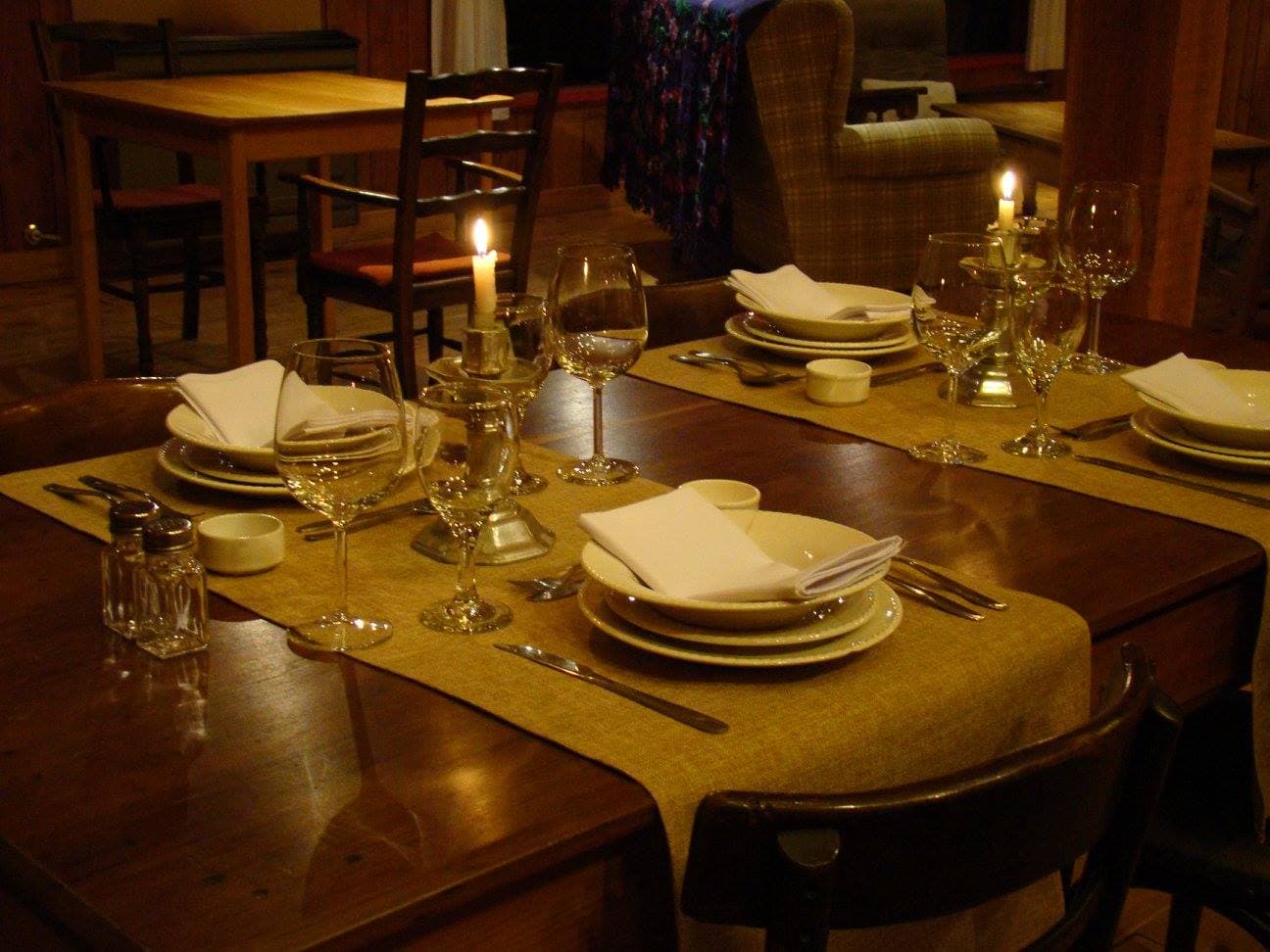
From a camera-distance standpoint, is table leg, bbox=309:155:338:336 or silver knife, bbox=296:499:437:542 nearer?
silver knife, bbox=296:499:437:542

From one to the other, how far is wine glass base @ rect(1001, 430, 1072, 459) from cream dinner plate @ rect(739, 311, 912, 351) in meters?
0.32

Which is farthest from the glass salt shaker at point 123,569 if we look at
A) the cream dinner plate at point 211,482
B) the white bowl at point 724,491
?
the white bowl at point 724,491

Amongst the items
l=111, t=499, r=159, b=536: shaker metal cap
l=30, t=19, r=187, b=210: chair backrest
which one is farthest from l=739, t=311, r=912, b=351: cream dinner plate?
l=30, t=19, r=187, b=210: chair backrest

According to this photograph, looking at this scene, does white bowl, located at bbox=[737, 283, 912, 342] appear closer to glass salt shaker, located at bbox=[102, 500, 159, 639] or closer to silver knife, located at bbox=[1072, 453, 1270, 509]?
silver knife, located at bbox=[1072, 453, 1270, 509]

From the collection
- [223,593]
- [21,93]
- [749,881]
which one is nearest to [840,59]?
[21,93]

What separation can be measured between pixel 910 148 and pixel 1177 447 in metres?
3.35

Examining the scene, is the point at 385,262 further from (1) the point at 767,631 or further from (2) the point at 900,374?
(1) the point at 767,631

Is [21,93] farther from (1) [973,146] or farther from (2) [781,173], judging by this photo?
(1) [973,146]

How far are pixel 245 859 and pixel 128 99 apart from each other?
330cm

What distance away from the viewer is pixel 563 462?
154 centimetres

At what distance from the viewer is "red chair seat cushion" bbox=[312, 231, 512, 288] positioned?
3711mm

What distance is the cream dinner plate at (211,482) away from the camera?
137cm

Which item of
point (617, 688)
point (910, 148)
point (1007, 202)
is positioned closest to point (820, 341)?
point (1007, 202)

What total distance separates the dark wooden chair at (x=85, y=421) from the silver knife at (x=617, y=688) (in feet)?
2.38
